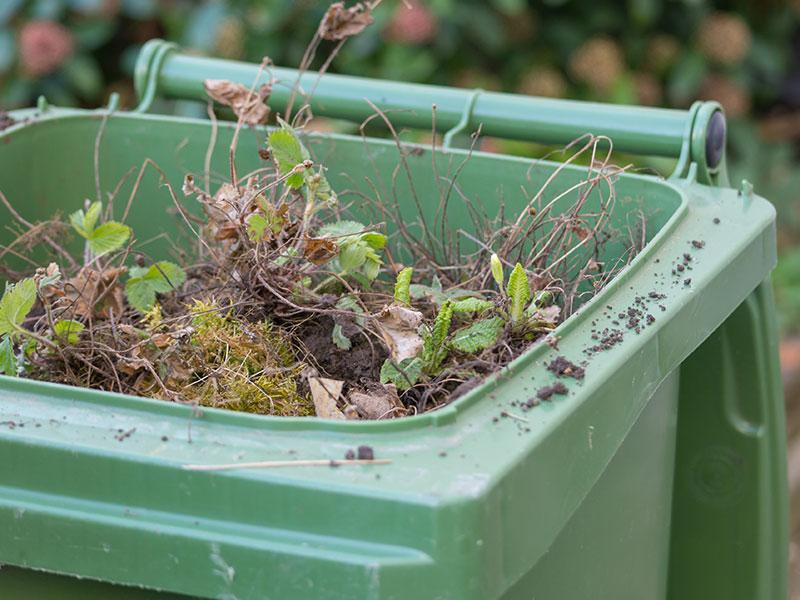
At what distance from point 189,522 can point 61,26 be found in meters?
2.69

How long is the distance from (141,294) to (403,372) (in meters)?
0.46

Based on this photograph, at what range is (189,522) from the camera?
108 centimetres

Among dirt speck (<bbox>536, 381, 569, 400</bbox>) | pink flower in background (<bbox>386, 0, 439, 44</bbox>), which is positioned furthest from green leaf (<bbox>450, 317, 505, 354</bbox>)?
pink flower in background (<bbox>386, 0, 439, 44</bbox>)

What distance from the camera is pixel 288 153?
1.57 m

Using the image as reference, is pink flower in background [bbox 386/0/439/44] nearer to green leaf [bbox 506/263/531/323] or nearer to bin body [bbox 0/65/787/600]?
bin body [bbox 0/65/787/600]

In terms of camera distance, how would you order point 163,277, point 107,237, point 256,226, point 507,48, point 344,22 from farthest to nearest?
point 507,48
point 344,22
point 163,277
point 107,237
point 256,226

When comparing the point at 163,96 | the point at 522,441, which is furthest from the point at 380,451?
the point at 163,96

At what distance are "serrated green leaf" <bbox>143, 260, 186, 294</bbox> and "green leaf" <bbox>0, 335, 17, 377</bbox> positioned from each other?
30 cm

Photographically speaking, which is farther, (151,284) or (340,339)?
(151,284)

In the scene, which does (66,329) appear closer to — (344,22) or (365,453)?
(365,453)

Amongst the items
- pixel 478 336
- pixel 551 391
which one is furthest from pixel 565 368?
pixel 478 336

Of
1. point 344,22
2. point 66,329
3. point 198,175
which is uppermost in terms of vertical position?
point 344,22

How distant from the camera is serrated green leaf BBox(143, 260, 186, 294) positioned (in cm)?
172

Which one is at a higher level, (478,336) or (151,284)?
(151,284)
